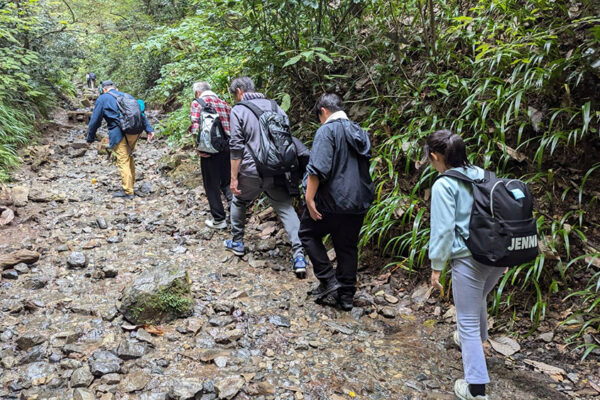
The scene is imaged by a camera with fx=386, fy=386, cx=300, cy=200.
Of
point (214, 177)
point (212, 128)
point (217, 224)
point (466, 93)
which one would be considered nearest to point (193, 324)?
point (217, 224)

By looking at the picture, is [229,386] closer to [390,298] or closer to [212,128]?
[390,298]

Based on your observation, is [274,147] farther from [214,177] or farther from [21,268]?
[21,268]

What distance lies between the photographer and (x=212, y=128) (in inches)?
213

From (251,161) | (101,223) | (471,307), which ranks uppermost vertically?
(251,161)

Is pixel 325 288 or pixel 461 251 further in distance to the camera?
pixel 325 288

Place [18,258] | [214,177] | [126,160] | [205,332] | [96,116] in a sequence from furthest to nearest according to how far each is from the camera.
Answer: [126,160], [96,116], [214,177], [18,258], [205,332]

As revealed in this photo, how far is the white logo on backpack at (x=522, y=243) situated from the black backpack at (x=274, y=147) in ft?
8.32

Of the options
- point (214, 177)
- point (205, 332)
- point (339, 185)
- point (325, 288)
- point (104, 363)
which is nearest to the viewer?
point (104, 363)

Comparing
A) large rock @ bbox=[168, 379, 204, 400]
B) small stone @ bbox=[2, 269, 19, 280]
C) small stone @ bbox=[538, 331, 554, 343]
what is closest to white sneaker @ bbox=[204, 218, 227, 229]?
small stone @ bbox=[2, 269, 19, 280]

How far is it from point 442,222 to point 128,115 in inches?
244

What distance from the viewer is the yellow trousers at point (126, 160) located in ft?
23.4

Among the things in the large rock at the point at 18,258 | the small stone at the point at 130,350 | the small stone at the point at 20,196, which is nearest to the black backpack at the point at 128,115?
the small stone at the point at 20,196

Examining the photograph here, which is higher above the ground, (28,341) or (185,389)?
(28,341)

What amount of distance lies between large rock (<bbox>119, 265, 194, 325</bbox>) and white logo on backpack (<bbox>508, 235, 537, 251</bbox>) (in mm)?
2788
